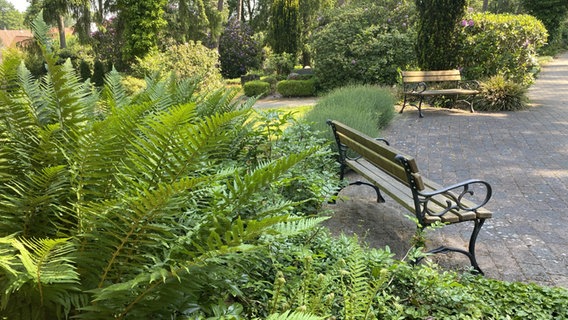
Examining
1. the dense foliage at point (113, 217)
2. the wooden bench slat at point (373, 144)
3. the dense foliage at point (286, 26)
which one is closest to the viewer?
the dense foliage at point (113, 217)

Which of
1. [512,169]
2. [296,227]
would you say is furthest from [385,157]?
[512,169]

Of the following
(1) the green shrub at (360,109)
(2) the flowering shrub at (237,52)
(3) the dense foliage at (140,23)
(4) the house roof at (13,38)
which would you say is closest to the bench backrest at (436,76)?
(1) the green shrub at (360,109)

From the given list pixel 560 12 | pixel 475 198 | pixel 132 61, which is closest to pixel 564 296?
pixel 475 198

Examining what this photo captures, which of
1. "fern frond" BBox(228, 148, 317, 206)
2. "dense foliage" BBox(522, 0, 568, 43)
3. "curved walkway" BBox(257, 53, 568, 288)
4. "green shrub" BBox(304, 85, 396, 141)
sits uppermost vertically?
"dense foliage" BBox(522, 0, 568, 43)

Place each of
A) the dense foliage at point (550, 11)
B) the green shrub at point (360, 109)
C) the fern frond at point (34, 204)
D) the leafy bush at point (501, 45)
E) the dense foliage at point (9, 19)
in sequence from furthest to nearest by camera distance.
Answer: the dense foliage at point (9, 19) → the dense foliage at point (550, 11) → the leafy bush at point (501, 45) → the green shrub at point (360, 109) → the fern frond at point (34, 204)

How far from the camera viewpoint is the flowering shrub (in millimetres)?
25234

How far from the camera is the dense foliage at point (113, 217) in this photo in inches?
35.3

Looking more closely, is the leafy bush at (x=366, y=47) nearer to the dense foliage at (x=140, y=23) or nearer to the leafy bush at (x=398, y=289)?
the dense foliage at (x=140, y=23)

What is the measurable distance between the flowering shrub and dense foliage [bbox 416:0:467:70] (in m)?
16.3

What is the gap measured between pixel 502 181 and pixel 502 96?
17.7ft

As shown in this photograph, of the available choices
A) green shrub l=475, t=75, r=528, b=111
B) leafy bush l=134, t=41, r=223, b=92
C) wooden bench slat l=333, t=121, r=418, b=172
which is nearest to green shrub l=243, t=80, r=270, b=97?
leafy bush l=134, t=41, r=223, b=92

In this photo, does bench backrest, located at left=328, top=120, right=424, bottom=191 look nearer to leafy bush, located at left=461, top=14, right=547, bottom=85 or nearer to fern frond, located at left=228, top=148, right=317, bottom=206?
fern frond, located at left=228, top=148, right=317, bottom=206

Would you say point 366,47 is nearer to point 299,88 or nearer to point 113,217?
point 299,88

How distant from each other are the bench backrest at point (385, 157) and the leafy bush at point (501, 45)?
7.81m
